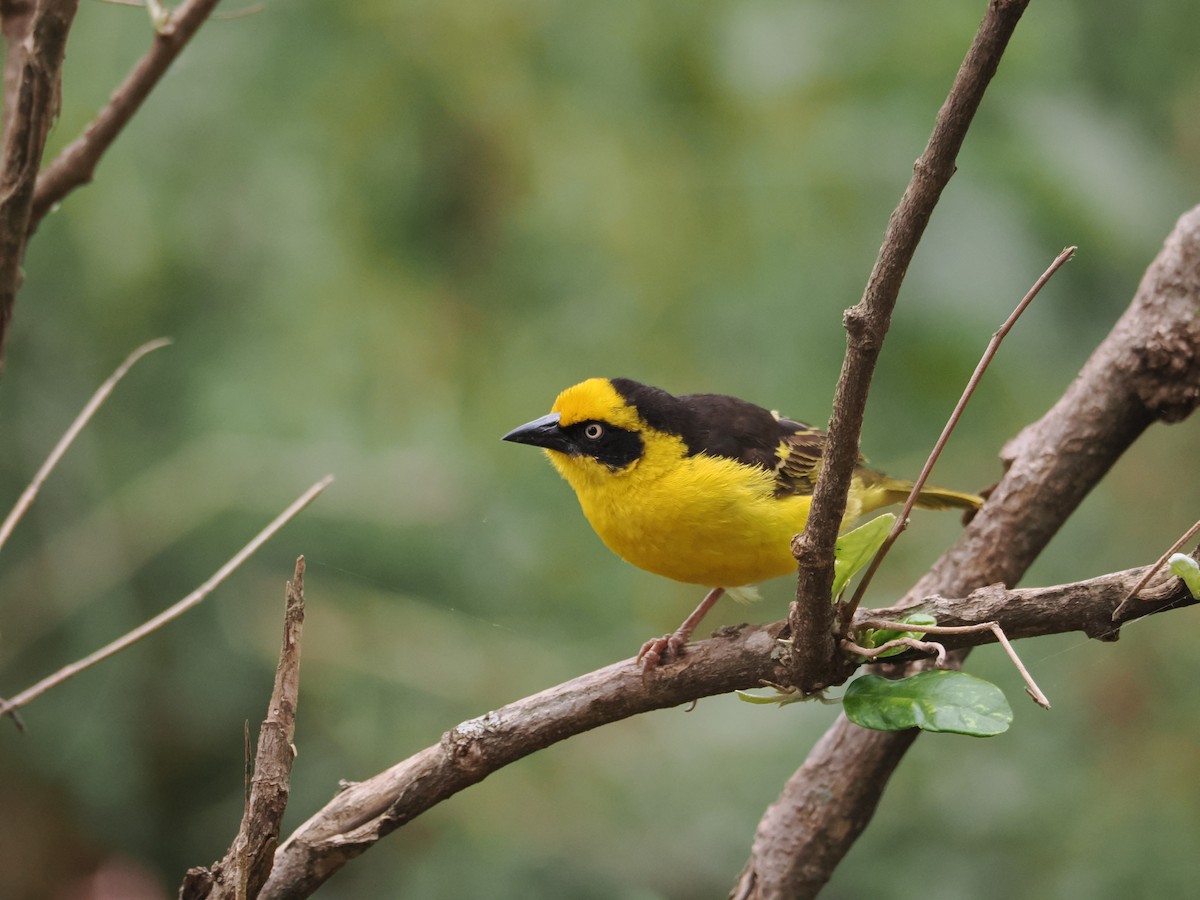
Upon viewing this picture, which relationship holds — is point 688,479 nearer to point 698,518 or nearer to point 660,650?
point 698,518

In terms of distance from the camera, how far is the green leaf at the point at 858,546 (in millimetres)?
1763

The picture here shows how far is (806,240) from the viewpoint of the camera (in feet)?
12.8

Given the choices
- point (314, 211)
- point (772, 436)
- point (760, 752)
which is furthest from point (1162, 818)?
point (314, 211)

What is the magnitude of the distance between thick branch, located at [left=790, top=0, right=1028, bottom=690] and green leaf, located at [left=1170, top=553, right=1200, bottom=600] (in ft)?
1.42

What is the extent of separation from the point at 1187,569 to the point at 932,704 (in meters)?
0.37

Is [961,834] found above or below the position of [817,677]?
below

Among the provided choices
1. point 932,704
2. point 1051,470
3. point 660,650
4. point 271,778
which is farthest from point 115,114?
point 1051,470

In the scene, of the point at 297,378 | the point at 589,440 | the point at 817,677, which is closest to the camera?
the point at 817,677

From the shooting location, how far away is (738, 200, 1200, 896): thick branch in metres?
2.61

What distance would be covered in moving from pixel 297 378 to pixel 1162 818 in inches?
111

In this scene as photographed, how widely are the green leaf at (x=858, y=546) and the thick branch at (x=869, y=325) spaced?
0.27ft

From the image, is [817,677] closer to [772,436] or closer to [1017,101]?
[772,436]

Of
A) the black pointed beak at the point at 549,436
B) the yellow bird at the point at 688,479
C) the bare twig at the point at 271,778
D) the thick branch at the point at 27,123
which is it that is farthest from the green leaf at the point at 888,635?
the thick branch at the point at 27,123

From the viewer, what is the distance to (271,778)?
1.76 m
